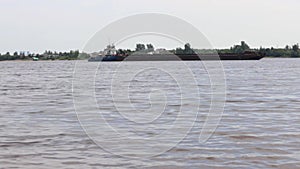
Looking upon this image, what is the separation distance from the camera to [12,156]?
7.91 metres

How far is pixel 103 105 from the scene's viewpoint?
51.6ft

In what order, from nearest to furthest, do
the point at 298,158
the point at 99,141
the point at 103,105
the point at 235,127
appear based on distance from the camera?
1. the point at 298,158
2. the point at 99,141
3. the point at 235,127
4. the point at 103,105

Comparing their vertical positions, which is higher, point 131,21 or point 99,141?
point 131,21

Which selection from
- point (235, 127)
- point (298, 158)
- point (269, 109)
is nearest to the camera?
point (298, 158)

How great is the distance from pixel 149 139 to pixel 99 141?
0.96 meters

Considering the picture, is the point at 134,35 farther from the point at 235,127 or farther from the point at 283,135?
the point at 283,135

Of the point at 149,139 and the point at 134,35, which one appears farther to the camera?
the point at 134,35

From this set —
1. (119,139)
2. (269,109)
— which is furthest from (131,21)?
(269,109)

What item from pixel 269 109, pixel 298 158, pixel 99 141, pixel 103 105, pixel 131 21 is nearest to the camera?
pixel 298 158

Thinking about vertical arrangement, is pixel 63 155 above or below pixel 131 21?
below

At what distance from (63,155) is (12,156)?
0.82m

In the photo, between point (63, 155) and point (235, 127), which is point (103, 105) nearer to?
point (235, 127)

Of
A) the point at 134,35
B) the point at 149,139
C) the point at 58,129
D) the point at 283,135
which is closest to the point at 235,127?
the point at 283,135

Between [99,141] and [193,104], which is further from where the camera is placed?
[193,104]
